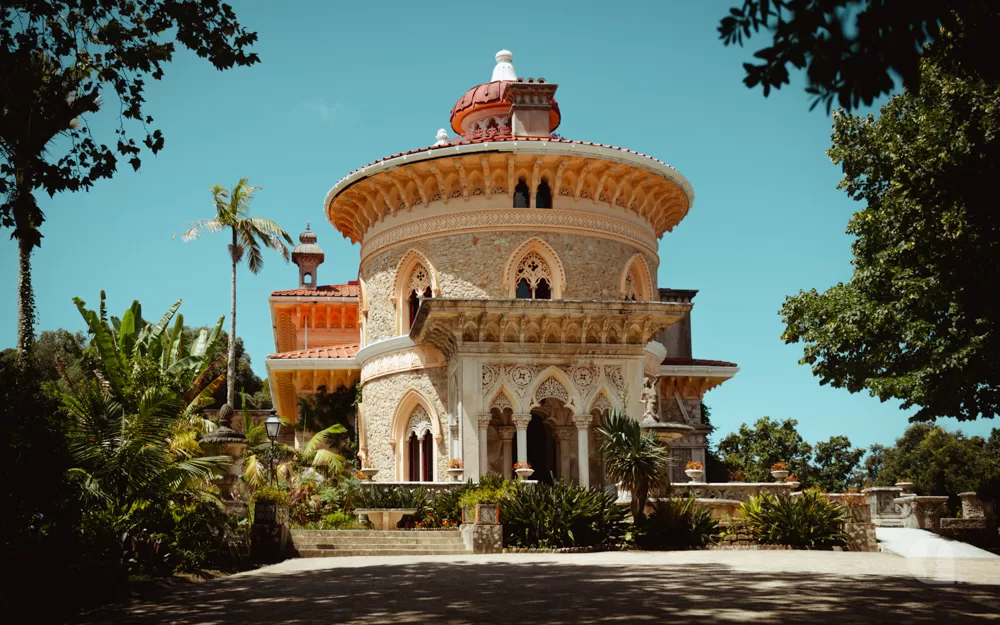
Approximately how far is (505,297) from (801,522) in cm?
999

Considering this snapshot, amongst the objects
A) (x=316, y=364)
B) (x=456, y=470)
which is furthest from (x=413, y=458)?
(x=316, y=364)

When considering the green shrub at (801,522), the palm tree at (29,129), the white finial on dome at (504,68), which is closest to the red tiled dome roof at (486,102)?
the white finial on dome at (504,68)

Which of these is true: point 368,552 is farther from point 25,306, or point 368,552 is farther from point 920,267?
point 920,267

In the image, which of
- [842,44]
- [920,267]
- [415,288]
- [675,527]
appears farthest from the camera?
[415,288]

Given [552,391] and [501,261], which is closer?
[552,391]

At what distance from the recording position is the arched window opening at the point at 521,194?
85.8 ft

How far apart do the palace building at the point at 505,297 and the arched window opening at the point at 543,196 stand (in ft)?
0.11

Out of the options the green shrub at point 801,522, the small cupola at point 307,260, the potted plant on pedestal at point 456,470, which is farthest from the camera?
the small cupola at point 307,260

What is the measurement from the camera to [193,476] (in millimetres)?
14680

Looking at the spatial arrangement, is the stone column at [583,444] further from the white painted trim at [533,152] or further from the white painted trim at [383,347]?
the white painted trim at [533,152]

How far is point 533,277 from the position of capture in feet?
84.7

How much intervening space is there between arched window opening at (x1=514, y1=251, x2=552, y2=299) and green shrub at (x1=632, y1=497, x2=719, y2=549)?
859 centimetres

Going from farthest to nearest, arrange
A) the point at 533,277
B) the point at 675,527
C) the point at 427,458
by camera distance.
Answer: the point at 427,458
the point at 533,277
the point at 675,527

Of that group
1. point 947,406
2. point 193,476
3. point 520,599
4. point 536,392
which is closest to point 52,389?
point 193,476
